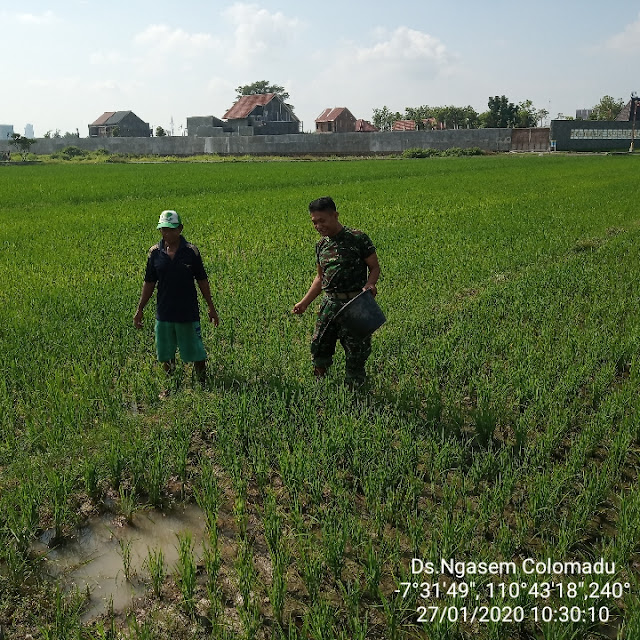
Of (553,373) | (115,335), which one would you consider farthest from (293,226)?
(553,373)

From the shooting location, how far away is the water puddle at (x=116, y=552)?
264 centimetres

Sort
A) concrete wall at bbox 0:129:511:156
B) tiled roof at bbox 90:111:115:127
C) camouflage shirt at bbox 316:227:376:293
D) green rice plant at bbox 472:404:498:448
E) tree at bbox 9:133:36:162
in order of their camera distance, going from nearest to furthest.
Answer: green rice plant at bbox 472:404:498:448
camouflage shirt at bbox 316:227:376:293
concrete wall at bbox 0:129:511:156
tree at bbox 9:133:36:162
tiled roof at bbox 90:111:115:127

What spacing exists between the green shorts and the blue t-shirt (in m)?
0.07

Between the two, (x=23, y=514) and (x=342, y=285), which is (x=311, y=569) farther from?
(x=342, y=285)

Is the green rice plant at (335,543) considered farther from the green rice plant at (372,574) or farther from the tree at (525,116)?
the tree at (525,116)

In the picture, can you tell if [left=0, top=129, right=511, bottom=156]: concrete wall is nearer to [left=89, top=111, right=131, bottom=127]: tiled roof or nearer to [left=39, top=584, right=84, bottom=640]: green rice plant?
[left=89, top=111, right=131, bottom=127]: tiled roof

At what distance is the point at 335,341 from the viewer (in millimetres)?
4363

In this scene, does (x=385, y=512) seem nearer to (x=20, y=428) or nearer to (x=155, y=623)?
(x=155, y=623)

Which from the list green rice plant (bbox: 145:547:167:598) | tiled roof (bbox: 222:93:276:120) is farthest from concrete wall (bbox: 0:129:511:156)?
green rice plant (bbox: 145:547:167:598)

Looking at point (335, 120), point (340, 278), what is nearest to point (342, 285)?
point (340, 278)

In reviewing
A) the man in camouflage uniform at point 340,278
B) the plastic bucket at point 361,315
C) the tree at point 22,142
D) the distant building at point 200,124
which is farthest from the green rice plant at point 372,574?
the distant building at point 200,124

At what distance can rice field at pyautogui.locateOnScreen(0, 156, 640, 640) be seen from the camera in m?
2.46

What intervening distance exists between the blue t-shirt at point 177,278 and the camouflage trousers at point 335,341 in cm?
89

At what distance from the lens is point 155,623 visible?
2.39 m
